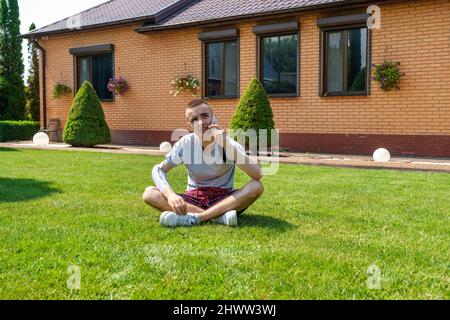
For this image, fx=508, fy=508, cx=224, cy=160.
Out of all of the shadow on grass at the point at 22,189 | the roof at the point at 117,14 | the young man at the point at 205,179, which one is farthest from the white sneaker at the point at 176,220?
the roof at the point at 117,14

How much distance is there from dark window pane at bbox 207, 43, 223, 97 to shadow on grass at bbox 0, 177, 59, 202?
23.5ft

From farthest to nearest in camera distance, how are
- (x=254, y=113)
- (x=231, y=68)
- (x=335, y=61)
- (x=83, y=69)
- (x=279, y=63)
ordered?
(x=83, y=69)
(x=231, y=68)
(x=279, y=63)
(x=335, y=61)
(x=254, y=113)

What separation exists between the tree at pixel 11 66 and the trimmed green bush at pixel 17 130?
323 centimetres

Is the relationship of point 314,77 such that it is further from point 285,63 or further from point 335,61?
point 285,63

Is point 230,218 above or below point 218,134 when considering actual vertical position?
below

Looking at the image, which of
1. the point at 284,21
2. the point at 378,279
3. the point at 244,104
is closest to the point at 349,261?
the point at 378,279

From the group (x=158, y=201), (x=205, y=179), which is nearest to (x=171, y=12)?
(x=205, y=179)

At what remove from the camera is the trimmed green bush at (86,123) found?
13.0 metres

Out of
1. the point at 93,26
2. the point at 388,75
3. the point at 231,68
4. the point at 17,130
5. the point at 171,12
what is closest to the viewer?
the point at 388,75

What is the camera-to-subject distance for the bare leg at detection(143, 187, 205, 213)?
4.36 m

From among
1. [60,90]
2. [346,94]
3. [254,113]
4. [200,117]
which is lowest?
[200,117]

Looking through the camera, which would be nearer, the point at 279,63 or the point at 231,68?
the point at 279,63

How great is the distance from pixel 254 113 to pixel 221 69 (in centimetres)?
295

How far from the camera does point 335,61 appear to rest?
11422 mm
